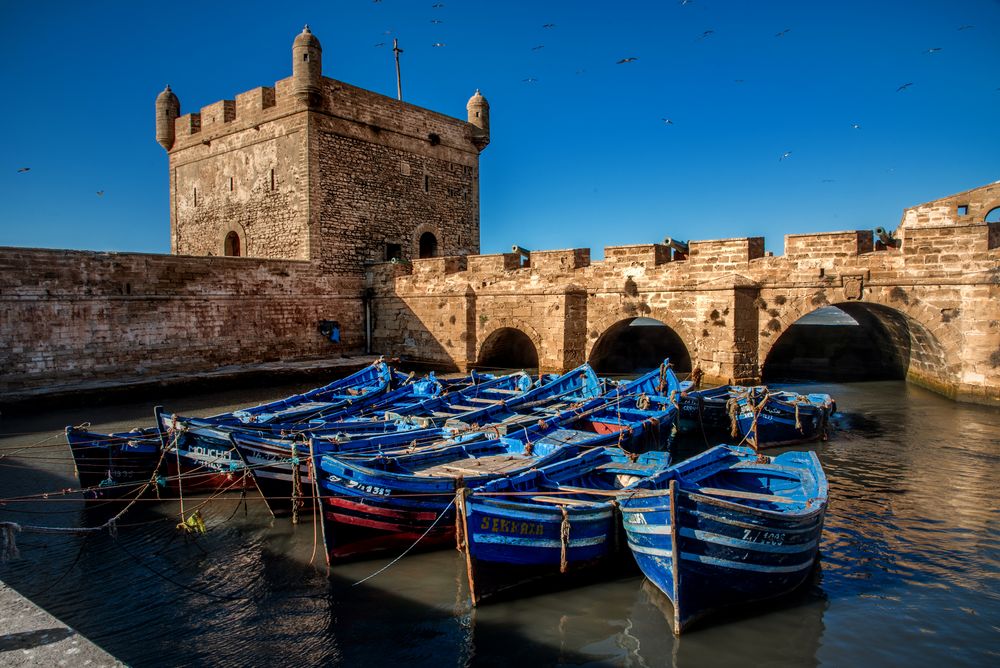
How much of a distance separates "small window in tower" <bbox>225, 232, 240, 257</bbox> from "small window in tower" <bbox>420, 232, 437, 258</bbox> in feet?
22.5

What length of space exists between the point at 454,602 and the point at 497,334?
13633 millimetres

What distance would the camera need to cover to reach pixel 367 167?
70.2 ft

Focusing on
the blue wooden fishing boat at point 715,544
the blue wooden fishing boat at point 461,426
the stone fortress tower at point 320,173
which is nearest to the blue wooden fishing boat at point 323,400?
the blue wooden fishing boat at point 461,426

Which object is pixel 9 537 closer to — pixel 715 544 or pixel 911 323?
pixel 715 544

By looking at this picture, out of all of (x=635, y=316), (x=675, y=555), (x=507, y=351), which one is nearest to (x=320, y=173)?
(x=507, y=351)

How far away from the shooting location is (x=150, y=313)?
1667 cm

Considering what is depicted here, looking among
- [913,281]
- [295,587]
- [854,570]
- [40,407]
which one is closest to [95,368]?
[40,407]

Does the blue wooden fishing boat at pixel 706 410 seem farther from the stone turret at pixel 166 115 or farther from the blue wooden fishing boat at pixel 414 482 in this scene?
the stone turret at pixel 166 115

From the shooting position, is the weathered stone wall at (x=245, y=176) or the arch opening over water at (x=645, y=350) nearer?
the weathered stone wall at (x=245, y=176)

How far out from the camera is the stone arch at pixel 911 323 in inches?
522

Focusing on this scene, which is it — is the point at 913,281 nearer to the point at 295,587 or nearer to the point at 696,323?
the point at 696,323

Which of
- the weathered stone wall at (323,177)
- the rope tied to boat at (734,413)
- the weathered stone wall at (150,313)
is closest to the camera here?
the rope tied to boat at (734,413)

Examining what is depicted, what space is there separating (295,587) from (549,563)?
2.57 m

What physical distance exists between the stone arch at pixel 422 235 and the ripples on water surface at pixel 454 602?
16049 mm
